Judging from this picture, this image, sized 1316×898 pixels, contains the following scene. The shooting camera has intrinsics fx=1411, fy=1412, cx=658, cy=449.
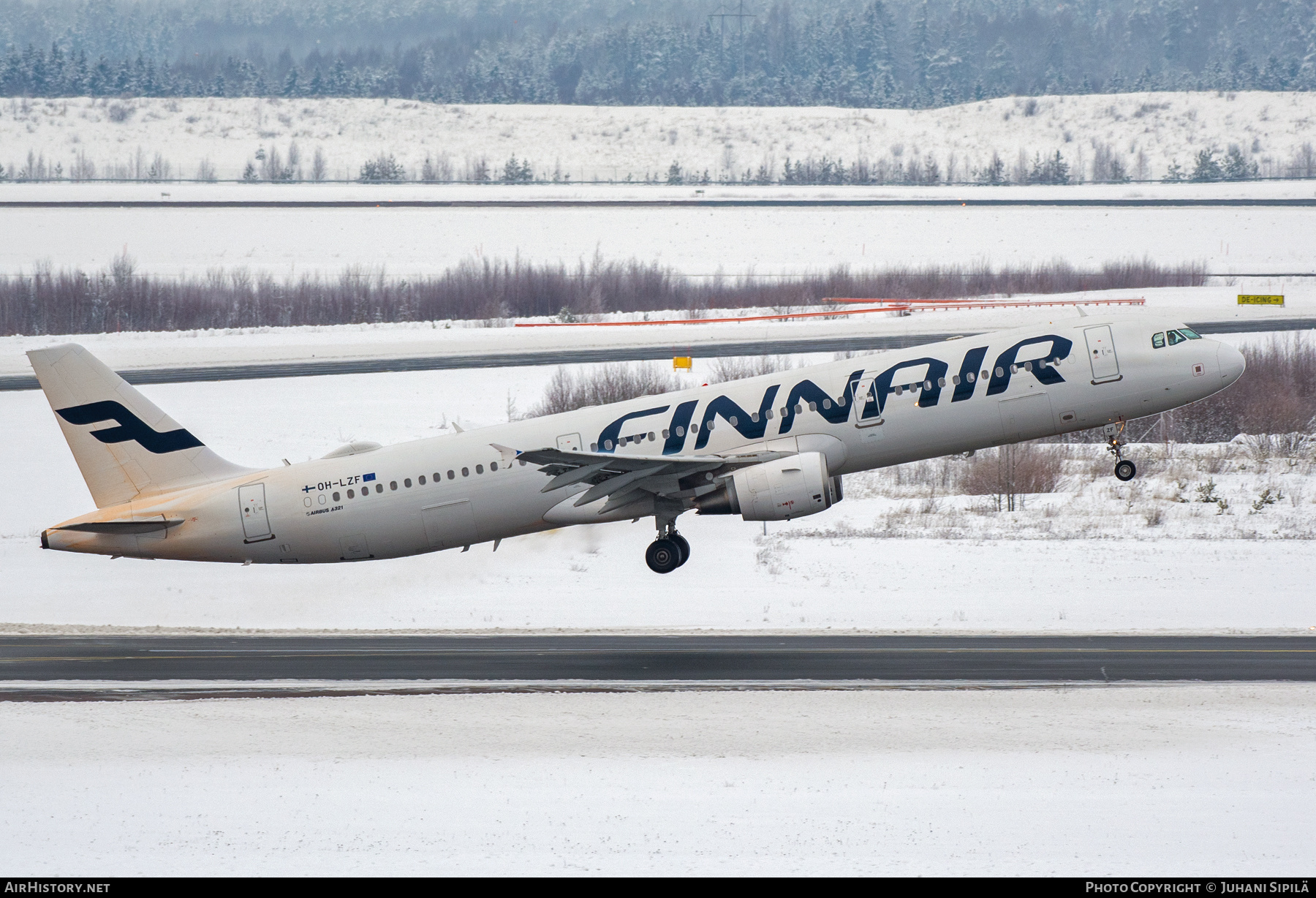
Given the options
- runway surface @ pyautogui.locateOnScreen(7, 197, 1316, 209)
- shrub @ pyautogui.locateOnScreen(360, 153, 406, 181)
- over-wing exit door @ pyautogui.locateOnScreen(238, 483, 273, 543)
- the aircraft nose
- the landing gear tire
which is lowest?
the landing gear tire

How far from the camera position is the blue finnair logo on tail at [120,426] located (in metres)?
39.7

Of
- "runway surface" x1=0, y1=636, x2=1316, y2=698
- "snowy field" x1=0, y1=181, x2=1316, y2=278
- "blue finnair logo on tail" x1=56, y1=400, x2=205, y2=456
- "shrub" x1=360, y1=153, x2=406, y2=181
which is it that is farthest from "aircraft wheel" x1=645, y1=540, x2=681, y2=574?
"shrub" x1=360, y1=153, x2=406, y2=181

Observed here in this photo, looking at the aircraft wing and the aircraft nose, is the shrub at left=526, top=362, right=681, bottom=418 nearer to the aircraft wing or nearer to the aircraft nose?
the aircraft wing

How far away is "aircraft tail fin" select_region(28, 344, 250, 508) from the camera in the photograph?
1553 inches

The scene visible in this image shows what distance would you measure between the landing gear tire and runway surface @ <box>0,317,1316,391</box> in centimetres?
3601

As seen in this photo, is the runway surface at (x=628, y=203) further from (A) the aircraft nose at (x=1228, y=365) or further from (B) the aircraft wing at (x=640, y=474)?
(B) the aircraft wing at (x=640, y=474)

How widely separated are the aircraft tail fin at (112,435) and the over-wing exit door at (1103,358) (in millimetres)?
24150

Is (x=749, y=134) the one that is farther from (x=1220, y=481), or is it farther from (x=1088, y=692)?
(x=1088, y=692)

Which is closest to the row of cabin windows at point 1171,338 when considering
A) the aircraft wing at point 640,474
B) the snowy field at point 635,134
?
the aircraft wing at point 640,474

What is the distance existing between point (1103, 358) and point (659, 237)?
9078 cm

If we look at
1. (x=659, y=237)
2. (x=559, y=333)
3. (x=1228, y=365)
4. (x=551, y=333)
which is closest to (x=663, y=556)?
(x=1228, y=365)

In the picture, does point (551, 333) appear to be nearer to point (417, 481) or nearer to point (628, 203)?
point (417, 481)

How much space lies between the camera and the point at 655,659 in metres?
37.7
